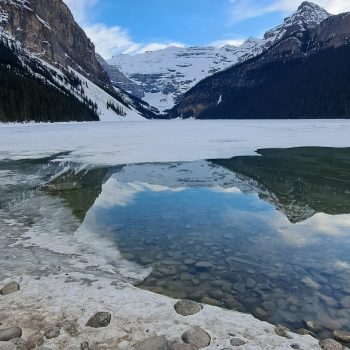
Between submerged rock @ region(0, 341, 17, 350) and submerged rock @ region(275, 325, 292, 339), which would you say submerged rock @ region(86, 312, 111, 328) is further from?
submerged rock @ region(275, 325, 292, 339)

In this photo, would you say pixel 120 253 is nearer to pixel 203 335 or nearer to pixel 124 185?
pixel 203 335

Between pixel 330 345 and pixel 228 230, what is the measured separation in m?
5.21

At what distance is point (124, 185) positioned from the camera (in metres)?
16.1

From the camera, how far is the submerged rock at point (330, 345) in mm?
5084

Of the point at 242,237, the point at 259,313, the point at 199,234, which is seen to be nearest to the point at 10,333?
the point at 259,313

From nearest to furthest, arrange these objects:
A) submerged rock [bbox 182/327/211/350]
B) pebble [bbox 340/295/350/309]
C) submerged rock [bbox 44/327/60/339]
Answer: submerged rock [bbox 182/327/211/350] → submerged rock [bbox 44/327/60/339] → pebble [bbox 340/295/350/309]

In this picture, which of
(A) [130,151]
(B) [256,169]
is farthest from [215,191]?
(A) [130,151]

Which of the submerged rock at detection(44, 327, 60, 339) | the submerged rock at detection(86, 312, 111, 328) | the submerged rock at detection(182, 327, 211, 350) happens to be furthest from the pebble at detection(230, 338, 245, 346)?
the submerged rock at detection(44, 327, 60, 339)

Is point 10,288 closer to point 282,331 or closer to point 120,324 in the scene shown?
point 120,324

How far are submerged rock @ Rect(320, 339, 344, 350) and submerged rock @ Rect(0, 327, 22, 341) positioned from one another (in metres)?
4.01

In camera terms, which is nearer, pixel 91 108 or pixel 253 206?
pixel 253 206

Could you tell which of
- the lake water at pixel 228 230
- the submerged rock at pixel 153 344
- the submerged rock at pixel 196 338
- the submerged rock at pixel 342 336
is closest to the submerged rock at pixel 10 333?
the submerged rock at pixel 153 344

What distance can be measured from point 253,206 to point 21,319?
868 cm

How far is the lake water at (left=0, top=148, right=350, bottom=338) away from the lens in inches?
265
